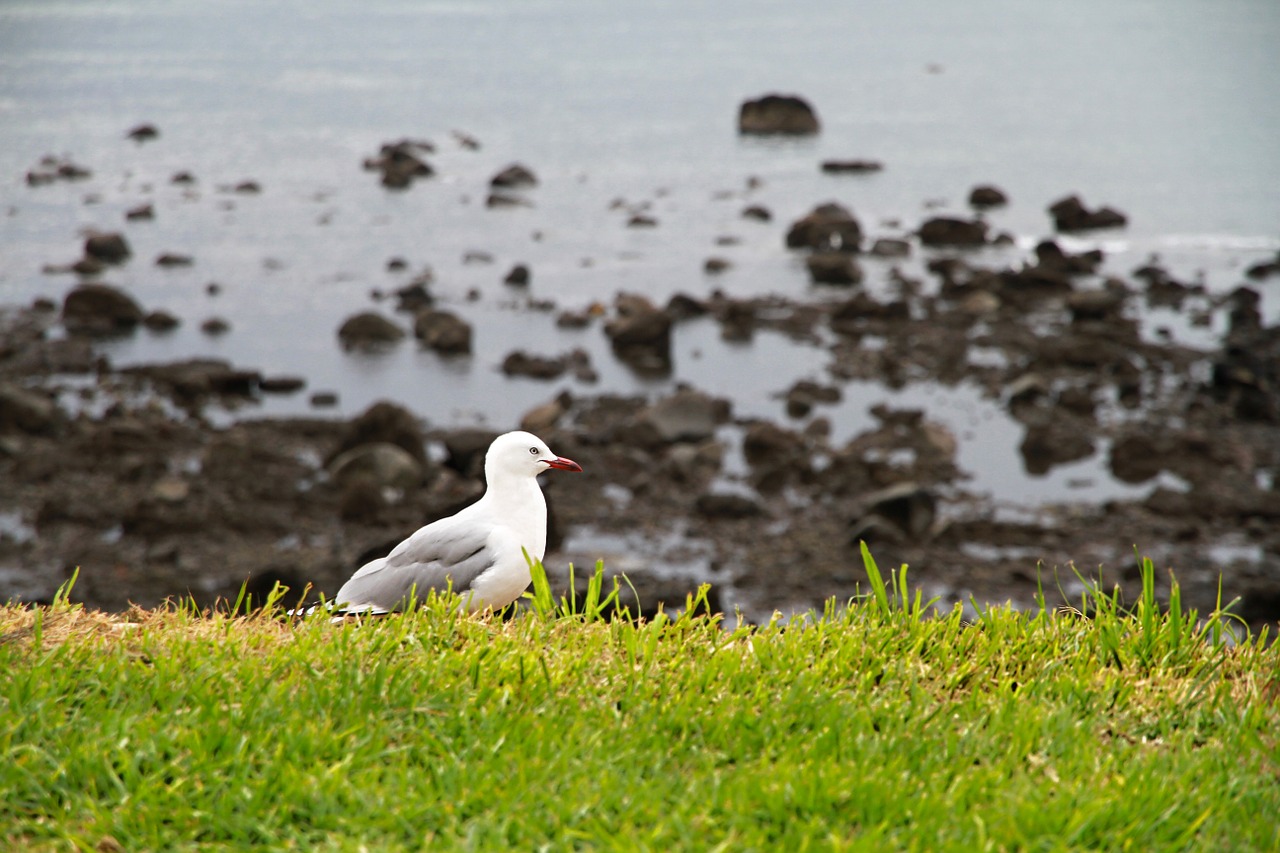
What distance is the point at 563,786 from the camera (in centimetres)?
471

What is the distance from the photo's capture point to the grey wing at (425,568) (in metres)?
6.20

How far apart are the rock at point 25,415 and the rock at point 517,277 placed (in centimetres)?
1598

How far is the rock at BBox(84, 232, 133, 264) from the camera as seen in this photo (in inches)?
1716

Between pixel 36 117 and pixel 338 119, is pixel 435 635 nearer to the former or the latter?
pixel 338 119

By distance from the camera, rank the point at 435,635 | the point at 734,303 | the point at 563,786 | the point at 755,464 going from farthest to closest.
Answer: the point at 734,303 → the point at 755,464 → the point at 435,635 → the point at 563,786

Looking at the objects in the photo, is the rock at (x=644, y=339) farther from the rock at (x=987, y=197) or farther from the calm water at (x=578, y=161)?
the rock at (x=987, y=197)

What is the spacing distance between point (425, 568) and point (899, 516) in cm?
1719

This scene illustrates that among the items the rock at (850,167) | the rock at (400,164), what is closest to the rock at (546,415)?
the rock at (400,164)

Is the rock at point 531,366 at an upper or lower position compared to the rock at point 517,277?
lower

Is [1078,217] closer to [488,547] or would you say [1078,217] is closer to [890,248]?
[890,248]

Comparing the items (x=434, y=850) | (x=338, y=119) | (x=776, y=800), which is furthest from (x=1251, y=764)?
(x=338, y=119)

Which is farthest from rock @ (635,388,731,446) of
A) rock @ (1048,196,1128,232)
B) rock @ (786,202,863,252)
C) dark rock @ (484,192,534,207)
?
dark rock @ (484,192,534,207)

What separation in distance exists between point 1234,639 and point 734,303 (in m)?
30.5

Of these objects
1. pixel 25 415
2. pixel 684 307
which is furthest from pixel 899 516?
pixel 25 415
